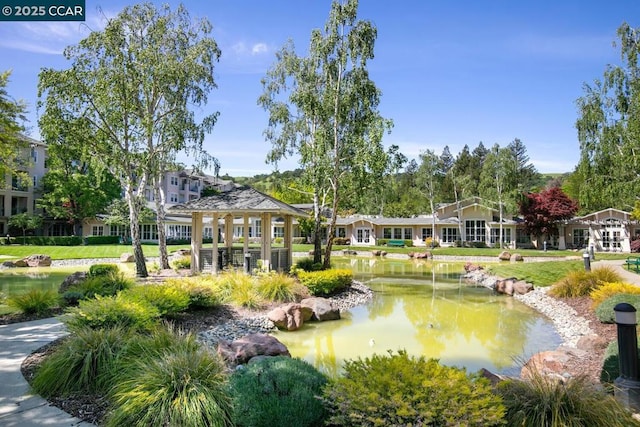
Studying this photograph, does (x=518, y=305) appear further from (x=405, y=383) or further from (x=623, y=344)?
(x=405, y=383)

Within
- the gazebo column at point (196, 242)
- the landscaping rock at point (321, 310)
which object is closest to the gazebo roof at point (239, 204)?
the gazebo column at point (196, 242)

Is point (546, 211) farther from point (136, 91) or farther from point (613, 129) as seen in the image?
point (136, 91)

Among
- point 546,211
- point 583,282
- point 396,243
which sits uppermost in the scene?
point 546,211

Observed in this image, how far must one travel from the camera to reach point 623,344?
4625 millimetres

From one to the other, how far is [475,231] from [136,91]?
35203 mm

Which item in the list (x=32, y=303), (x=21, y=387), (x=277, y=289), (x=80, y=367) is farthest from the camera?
(x=277, y=289)

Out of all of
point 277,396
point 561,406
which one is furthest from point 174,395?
point 561,406

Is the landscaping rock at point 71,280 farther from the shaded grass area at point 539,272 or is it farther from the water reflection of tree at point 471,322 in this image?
the shaded grass area at point 539,272

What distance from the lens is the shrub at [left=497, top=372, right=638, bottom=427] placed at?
3.62 metres

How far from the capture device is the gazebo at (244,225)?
51.3 ft

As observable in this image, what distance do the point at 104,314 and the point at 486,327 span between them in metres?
8.94

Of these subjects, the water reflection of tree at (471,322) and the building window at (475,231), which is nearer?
the water reflection of tree at (471,322)

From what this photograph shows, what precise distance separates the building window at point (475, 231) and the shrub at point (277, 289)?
109 ft

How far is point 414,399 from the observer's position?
3.39 metres
